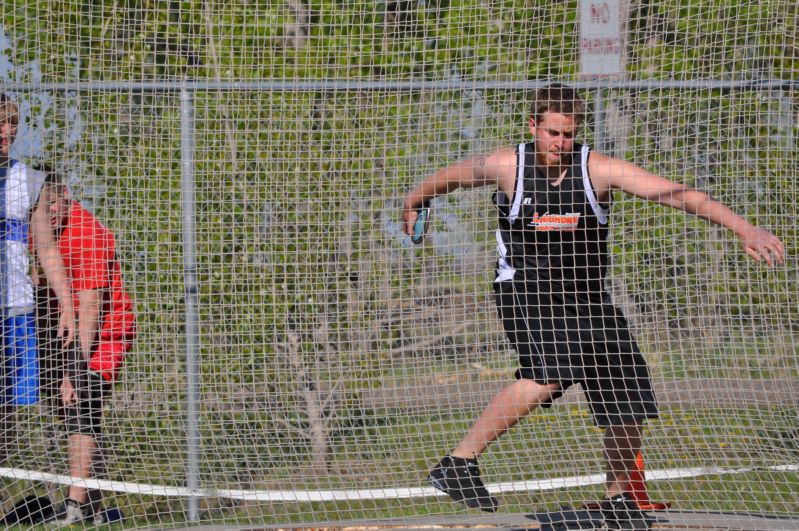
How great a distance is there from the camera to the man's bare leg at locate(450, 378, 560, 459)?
4062 millimetres

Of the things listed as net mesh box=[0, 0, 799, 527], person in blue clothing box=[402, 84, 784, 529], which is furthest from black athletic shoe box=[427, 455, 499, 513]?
net mesh box=[0, 0, 799, 527]

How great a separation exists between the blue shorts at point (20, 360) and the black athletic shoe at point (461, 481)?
1.89m

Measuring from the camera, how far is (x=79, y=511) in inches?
179

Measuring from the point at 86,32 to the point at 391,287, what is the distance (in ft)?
6.74

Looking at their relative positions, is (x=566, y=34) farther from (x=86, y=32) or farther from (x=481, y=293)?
(x=86, y=32)

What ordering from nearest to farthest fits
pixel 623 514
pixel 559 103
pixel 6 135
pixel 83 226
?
1. pixel 559 103
2. pixel 623 514
3. pixel 6 135
4. pixel 83 226

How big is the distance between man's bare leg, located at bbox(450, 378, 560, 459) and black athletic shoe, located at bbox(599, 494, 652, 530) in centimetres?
52

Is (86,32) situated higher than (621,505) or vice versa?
(86,32)

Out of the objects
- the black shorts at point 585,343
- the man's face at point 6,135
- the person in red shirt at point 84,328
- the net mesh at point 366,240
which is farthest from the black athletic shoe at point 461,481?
the man's face at point 6,135

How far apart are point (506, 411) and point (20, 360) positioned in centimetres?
227

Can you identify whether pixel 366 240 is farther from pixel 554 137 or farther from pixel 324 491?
pixel 554 137

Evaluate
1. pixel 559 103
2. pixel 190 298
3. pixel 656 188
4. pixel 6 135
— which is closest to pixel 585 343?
pixel 656 188

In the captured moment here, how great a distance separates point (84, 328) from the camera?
4.53 meters

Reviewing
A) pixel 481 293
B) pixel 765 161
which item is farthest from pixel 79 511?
pixel 765 161
